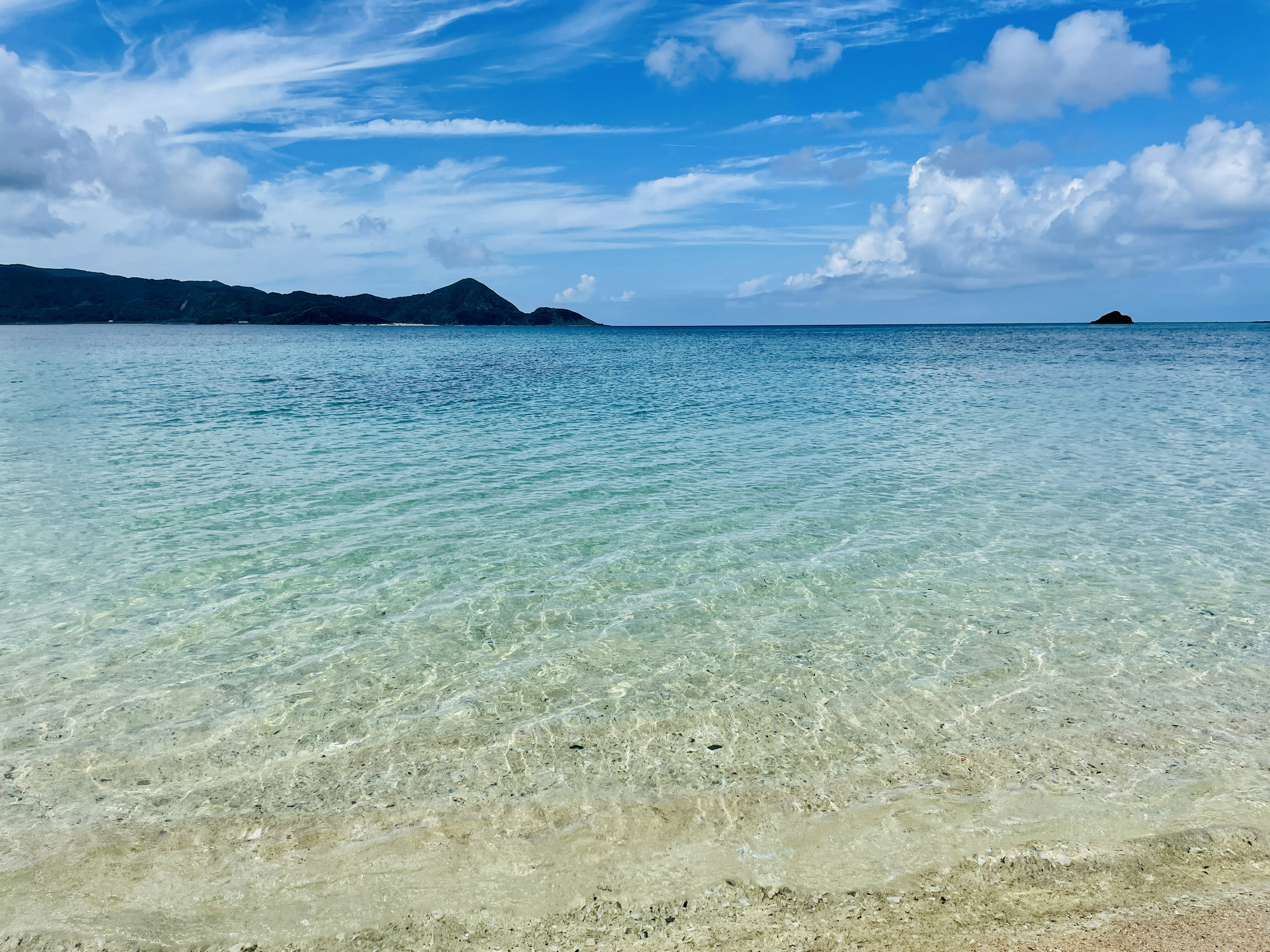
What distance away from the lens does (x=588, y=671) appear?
7141mm

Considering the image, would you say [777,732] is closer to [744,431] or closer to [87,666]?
[87,666]

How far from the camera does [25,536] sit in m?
11.5

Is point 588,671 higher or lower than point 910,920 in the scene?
higher

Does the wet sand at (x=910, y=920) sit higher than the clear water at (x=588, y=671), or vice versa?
the clear water at (x=588, y=671)

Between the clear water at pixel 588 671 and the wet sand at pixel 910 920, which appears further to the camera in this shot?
the clear water at pixel 588 671

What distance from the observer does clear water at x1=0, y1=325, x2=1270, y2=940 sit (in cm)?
471

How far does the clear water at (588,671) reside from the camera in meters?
4.71

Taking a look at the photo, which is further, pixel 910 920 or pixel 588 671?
pixel 588 671

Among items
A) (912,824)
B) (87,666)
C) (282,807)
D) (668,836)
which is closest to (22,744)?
(87,666)

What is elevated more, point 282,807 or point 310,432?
point 310,432

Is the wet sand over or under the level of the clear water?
under

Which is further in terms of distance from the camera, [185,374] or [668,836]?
[185,374]

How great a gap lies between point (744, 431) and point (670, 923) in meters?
19.8

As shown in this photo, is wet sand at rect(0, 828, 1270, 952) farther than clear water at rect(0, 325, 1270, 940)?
No
